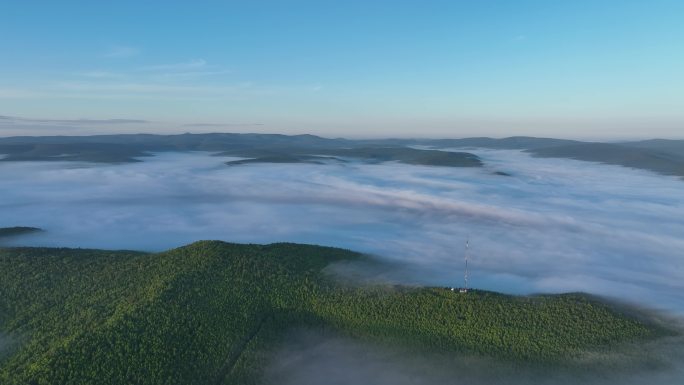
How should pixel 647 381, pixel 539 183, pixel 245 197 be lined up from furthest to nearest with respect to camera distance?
pixel 539 183, pixel 245 197, pixel 647 381

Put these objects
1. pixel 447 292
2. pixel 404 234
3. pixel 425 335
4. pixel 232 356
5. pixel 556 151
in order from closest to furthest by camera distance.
Answer: pixel 232 356 → pixel 425 335 → pixel 447 292 → pixel 404 234 → pixel 556 151

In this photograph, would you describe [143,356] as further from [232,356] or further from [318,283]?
[318,283]

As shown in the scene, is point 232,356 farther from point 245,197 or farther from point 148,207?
point 245,197

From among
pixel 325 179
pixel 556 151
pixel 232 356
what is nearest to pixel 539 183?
pixel 325 179

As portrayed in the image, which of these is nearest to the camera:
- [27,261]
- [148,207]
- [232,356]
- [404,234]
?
[232,356]

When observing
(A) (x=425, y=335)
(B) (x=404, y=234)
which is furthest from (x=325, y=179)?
(A) (x=425, y=335)

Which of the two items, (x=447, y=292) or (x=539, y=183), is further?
(x=539, y=183)
